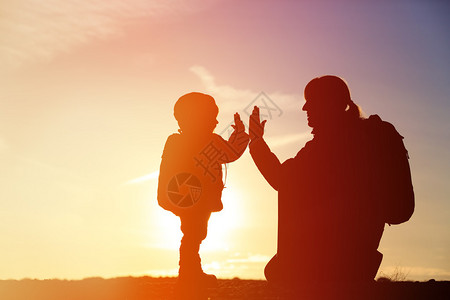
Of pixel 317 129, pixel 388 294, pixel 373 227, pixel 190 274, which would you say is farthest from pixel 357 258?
pixel 190 274

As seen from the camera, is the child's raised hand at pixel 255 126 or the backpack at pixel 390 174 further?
the child's raised hand at pixel 255 126

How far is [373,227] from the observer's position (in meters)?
7.36

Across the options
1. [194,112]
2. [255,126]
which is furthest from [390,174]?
[194,112]

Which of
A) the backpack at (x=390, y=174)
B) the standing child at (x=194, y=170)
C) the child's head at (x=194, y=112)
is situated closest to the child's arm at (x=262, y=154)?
the standing child at (x=194, y=170)

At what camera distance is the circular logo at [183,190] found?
909 cm

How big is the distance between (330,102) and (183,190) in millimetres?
2753

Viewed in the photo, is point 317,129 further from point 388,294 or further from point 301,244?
point 388,294

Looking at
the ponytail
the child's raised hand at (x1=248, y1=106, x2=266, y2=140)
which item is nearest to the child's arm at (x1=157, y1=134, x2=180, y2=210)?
the child's raised hand at (x1=248, y1=106, x2=266, y2=140)

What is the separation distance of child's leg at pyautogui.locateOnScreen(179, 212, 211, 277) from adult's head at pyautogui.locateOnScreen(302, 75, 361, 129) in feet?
8.47

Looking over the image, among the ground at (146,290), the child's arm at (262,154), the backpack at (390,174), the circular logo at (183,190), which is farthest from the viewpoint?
the circular logo at (183,190)

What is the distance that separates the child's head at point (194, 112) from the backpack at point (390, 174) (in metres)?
2.83

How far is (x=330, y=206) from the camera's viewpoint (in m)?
7.40

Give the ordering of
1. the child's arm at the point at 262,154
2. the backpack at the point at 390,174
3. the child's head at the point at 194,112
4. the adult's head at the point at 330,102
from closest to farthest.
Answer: the backpack at the point at 390,174, the adult's head at the point at 330,102, the child's arm at the point at 262,154, the child's head at the point at 194,112

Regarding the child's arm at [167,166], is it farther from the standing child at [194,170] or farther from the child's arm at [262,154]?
the child's arm at [262,154]
